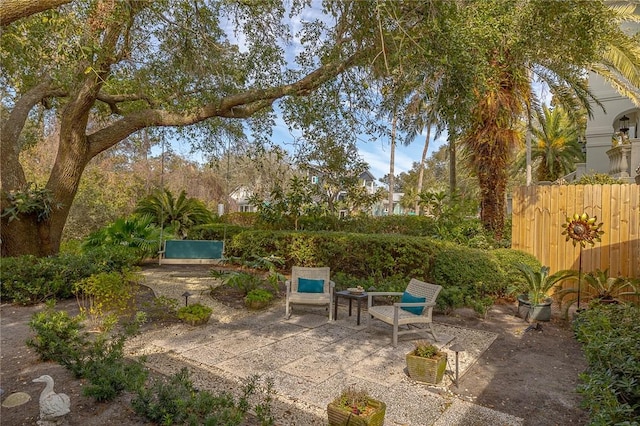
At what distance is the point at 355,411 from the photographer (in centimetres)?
283

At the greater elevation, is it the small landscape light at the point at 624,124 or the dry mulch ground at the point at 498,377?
the small landscape light at the point at 624,124

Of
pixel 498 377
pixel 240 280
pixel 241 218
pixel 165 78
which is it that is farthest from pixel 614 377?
pixel 241 218

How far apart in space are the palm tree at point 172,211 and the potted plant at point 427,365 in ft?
36.1

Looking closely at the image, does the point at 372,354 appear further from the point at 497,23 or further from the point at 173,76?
the point at 173,76

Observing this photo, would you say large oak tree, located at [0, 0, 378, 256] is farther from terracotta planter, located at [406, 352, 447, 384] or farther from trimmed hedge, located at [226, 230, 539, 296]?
terracotta planter, located at [406, 352, 447, 384]

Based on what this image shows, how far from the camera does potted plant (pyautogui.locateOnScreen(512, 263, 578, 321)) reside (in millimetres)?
6172

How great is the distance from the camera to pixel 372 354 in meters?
4.69

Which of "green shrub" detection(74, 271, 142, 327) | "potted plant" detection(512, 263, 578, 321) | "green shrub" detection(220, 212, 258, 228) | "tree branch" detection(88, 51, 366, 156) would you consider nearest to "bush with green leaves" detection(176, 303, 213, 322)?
"green shrub" detection(74, 271, 142, 327)

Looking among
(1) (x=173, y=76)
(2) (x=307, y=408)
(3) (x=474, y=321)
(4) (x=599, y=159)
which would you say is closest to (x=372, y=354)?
(2) (x=307, y=408)

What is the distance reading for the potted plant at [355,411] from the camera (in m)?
2.78

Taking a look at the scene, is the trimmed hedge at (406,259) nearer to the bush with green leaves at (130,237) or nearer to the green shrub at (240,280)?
the green shrub at (240,280)

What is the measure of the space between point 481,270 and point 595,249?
84.5 inches

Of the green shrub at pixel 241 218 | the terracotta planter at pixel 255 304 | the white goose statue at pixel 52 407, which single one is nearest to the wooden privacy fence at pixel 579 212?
the terracotta planter at pixel 255 304

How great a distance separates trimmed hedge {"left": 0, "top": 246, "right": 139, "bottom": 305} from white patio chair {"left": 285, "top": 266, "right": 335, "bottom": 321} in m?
3.50
